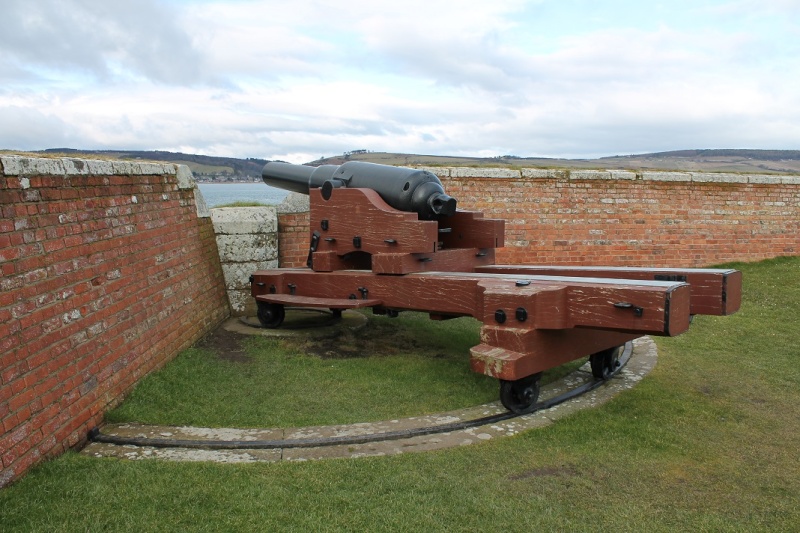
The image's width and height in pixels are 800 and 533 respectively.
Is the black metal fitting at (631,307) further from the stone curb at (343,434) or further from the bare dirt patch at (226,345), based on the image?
the bare dirt patch at (226,345)

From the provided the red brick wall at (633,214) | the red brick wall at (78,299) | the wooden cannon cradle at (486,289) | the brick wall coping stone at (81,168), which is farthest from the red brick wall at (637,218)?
the red brick wall at (78,299)

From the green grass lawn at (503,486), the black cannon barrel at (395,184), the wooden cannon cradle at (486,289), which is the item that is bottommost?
the green grass lawn at (503,486)

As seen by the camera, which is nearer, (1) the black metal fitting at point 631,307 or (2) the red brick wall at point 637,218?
(1) the black metal fitting at point 631,307

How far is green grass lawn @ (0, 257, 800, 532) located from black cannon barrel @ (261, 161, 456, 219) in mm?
2151

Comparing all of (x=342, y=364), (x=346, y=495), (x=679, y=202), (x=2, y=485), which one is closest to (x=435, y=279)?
(x=342, y=364)

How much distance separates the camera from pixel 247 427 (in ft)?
13.4

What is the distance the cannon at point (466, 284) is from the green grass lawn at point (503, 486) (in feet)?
1.78

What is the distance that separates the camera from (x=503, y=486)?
3250 millimetres

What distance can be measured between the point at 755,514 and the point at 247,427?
2.77m

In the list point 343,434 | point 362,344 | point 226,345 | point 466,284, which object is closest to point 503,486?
point 343,434

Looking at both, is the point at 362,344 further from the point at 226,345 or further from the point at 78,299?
the point at 78,299

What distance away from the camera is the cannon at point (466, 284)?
13.1 ft

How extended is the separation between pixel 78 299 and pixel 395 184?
2.86 meters

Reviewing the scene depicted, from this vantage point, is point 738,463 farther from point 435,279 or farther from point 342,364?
point 342,364
